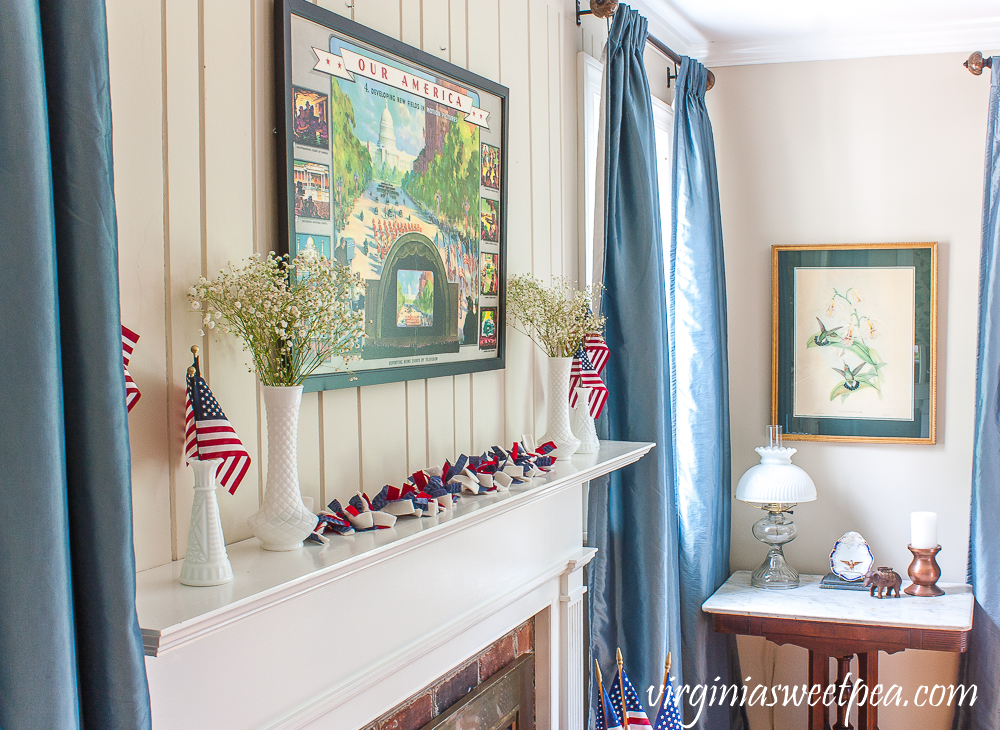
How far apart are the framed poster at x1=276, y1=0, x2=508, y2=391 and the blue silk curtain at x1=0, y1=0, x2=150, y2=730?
440mm

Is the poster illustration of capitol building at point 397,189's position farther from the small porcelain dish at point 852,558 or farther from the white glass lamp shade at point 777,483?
the small porcelain dish at point 852,558

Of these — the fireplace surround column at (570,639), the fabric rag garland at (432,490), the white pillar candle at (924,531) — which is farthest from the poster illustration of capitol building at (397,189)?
the white pillar candle at (924,531)

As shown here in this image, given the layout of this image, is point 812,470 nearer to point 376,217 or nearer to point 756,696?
point 756,696

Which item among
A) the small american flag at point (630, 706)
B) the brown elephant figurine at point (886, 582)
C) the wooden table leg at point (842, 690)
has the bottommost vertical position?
the wooden table leg at point (842, 690)

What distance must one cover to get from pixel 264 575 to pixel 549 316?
101 cm

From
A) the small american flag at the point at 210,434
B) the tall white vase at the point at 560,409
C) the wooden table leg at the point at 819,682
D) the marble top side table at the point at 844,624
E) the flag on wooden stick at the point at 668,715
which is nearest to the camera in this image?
the small american flag at the point at 210,434

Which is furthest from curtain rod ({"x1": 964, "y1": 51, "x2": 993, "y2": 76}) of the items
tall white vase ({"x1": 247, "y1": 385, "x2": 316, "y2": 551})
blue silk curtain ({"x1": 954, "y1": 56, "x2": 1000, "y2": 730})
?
tall white vase ({"x1": 247, "y1": 385, "x2": 316, "y2": 551})

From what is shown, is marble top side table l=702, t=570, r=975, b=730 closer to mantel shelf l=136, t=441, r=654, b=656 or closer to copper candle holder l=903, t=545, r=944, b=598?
copper candle holder l=903, t=545, r=944, b=598

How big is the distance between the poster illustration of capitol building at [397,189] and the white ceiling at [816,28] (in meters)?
1.20

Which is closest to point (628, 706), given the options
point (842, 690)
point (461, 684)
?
point (461, 684)

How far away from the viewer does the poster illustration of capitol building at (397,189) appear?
130cm

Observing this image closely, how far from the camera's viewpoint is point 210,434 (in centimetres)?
103

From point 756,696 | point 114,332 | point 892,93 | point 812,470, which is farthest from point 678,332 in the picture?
point 114,332

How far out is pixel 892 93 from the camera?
9.75ft
